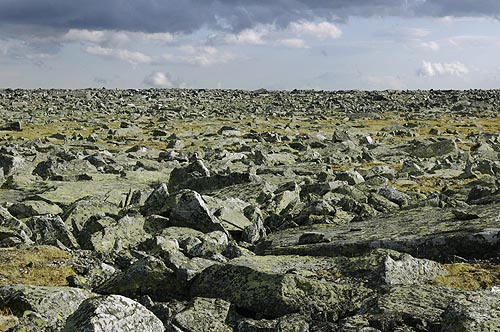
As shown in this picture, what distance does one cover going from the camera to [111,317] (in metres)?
9.09

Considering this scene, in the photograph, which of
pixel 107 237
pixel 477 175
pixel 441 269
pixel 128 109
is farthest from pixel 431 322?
pixel 128 109

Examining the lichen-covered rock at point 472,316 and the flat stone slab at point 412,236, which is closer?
the lichen-covered rock at point 472,316

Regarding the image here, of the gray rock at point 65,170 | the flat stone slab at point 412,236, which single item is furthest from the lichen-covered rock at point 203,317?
the gray rock at point 65,170

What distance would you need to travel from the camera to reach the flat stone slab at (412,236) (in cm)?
1369

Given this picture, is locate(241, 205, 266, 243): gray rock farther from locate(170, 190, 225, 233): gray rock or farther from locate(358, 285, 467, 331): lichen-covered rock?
locate(358, 285, 467, 331): lichen-covered rock

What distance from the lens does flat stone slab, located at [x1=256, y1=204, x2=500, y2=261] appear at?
13688 mm

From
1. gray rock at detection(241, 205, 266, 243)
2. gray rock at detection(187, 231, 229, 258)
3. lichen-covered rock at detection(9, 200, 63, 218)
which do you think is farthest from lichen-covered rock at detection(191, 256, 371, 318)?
lichen-covered rock at detection(9, 200, 63, 218)

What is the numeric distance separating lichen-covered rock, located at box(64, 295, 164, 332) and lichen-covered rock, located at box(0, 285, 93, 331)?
84.6 inches

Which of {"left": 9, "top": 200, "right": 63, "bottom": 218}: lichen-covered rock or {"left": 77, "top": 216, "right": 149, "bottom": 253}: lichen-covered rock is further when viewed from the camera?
{"left": 9, "top": 200, "right": 63, "bottom": 218}: lichen-covered rock

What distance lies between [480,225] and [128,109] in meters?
92.2

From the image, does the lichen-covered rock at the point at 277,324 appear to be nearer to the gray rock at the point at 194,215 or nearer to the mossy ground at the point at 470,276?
the mossy ground at the point at 470,276

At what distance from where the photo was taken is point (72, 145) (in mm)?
49312

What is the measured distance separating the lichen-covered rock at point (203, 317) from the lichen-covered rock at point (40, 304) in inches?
93.7

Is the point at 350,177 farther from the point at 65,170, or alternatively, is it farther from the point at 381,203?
the point at 65,170
